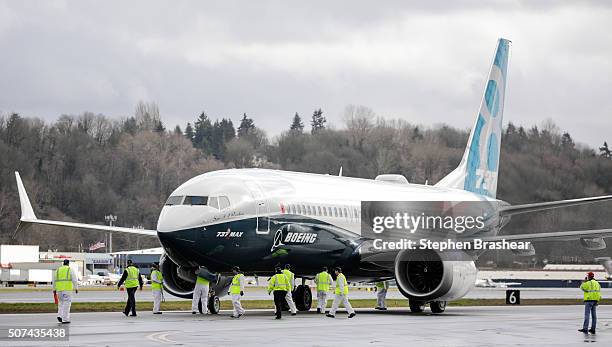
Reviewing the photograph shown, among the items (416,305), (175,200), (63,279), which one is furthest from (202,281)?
(416,305)

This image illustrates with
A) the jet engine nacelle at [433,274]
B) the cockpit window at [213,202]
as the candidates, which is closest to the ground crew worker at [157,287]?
the cockpit window at [213,202]

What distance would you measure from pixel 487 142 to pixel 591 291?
19.2 meters

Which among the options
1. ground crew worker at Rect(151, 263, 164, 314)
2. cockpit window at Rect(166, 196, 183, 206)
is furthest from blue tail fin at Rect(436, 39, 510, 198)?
cockpit window at Rect(166, 196, 183, 206)

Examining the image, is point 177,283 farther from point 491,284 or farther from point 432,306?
point 491,284

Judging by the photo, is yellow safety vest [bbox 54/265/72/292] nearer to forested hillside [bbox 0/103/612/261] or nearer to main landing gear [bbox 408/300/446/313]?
main landing gear [bbox 408/300/446/313]

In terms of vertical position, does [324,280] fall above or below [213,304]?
above

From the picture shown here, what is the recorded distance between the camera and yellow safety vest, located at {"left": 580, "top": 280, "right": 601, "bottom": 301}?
82.9 ft

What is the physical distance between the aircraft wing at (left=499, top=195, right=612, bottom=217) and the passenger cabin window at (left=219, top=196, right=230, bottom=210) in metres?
12.1

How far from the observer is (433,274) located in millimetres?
33531

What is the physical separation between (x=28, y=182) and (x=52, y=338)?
279 feet

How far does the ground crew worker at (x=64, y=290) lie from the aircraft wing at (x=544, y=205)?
16654mm

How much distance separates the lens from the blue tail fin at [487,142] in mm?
43438

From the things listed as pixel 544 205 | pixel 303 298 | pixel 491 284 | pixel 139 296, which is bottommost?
pixel 139 296

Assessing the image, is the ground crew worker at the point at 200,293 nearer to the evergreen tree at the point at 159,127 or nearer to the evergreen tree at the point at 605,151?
the evergreen tree at the point at 605,151
